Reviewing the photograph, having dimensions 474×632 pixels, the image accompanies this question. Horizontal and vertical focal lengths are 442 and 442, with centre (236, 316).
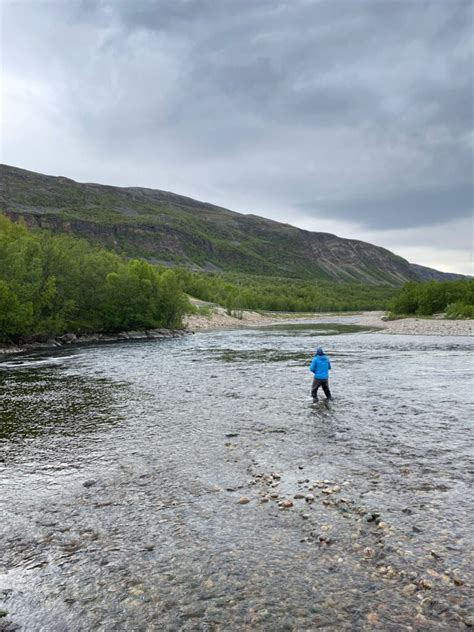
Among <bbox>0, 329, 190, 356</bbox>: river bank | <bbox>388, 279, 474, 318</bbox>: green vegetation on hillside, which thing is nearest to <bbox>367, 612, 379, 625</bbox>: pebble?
<bbox>0, 329, 190, 356</bbox>: river bank

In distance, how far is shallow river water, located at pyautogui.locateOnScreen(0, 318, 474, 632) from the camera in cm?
728

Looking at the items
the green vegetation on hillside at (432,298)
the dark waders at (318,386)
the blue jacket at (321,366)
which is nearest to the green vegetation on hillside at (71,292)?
the dark waders at (318,386)

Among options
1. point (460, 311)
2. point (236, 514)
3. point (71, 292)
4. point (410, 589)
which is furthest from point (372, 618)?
point (460, 311)

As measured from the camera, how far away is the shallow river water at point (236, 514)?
23.9 ft

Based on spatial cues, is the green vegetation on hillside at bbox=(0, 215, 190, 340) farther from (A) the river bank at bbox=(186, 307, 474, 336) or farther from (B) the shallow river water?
(B) the shallow river water

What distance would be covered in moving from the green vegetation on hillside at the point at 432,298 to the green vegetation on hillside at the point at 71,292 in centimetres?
7389

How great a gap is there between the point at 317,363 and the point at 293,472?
9.82 meters

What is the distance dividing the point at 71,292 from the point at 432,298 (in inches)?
3961

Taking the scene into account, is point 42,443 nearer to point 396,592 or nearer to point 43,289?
point 396,592

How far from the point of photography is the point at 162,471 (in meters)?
13.4

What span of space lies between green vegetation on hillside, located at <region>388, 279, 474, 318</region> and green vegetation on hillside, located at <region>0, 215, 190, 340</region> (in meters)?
73.9

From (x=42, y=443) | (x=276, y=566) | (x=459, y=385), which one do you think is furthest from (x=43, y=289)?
(x=276, y=566)

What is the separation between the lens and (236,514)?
10.5 m

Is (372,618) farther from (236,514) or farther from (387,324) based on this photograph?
(387,324)
